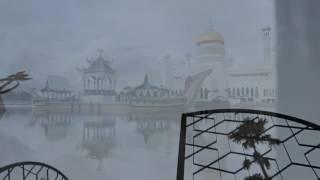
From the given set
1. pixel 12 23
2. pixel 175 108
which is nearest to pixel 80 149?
pixel 175 108

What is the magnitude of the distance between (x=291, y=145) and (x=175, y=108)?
70 cm

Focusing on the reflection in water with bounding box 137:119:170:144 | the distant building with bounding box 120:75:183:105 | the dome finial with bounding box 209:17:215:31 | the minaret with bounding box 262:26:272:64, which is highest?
the dome finial with bounding box 209:17:215:31

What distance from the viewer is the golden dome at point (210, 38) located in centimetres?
206

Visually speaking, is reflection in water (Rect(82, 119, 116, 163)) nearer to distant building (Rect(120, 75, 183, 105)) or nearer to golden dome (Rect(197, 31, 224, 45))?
distant building (Rect(120, 75, 183, 105))

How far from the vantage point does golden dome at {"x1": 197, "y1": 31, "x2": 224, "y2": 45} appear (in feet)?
6.75

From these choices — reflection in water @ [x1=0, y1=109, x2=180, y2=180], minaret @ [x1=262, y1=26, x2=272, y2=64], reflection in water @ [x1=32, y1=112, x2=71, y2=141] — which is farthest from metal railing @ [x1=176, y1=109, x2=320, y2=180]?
reflection in water @ [x1=32, y1=112, x2=71, y2=141]

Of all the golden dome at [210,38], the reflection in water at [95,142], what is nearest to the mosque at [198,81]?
the golden dome at [210,38]

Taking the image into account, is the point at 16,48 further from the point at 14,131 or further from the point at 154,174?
the point at 154,174

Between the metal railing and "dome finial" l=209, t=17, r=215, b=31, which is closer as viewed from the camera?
the metal railing

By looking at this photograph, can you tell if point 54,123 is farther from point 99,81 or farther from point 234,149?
point 234,149

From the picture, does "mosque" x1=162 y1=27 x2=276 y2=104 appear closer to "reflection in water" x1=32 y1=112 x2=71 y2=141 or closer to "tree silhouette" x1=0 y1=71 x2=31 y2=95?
"reflection in water" x1=32 y1=112 x2=71 y2=141

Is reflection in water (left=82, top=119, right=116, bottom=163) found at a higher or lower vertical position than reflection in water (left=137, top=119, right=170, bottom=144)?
A: lower

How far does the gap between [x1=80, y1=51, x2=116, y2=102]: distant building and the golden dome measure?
1.80 ft

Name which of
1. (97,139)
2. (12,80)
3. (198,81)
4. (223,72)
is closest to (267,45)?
(223,72)
